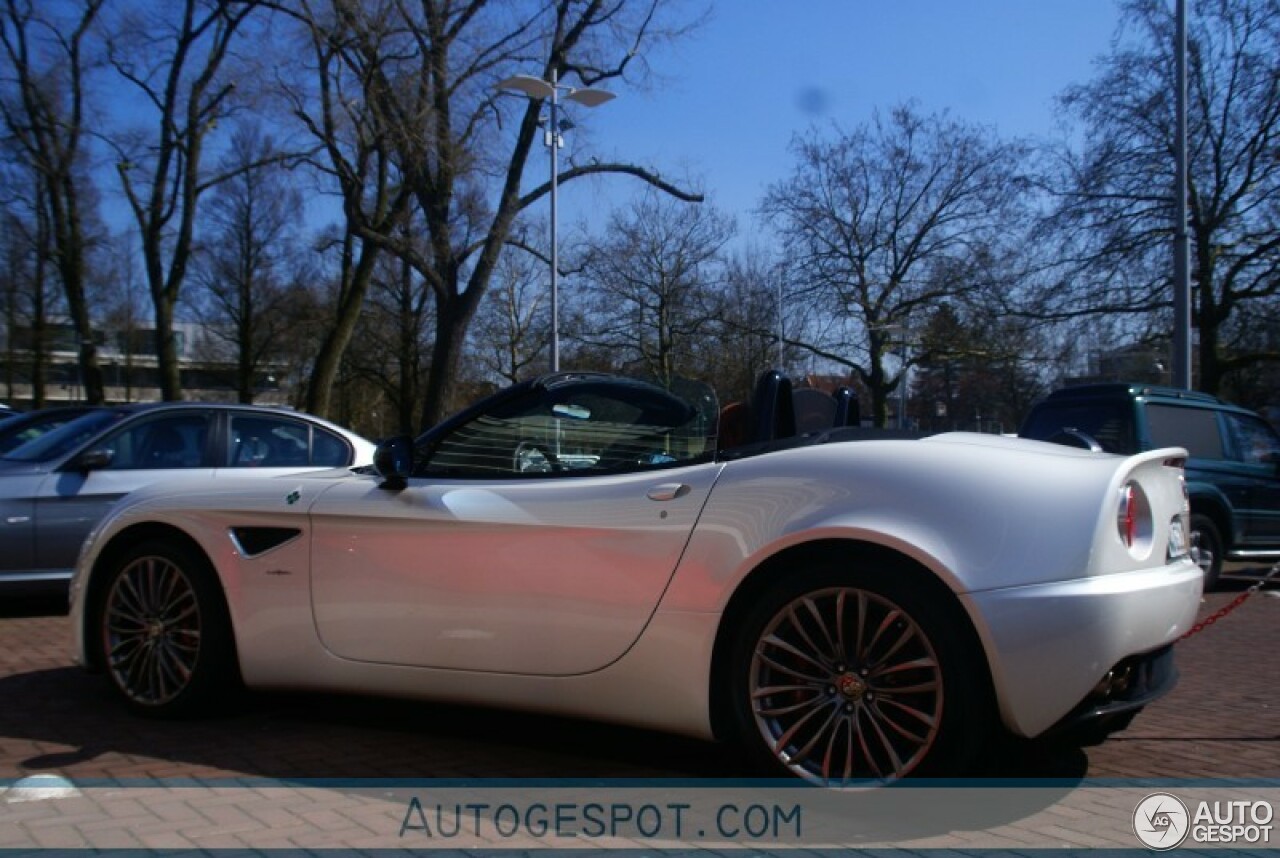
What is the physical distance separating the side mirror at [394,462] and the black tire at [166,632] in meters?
0.96

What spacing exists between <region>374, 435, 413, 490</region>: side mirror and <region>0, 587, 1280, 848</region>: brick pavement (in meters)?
1.01

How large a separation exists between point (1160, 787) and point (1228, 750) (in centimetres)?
75

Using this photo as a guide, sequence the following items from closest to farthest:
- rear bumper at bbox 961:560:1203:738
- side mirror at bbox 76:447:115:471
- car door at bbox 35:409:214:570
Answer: rear bumper at bbox 961:560:1203:738
car door at bbox 35:409:214:570
side mirror at bbox 76:447:115:471

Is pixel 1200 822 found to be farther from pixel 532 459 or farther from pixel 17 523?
pixel 17 523

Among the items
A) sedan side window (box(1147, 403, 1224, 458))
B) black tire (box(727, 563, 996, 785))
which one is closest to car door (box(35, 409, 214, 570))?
black tire (box(727, 563, 996, 785))

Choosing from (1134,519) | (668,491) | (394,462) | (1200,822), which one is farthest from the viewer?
(394,462)

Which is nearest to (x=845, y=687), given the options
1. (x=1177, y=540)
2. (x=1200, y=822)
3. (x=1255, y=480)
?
(x=1200, y=822)

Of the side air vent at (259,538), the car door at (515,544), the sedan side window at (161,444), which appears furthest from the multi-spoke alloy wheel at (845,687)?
the sedan side window at (161,444)

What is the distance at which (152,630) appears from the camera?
4.75m

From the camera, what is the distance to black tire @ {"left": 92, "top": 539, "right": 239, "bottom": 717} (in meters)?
4.61

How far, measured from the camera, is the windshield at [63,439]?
24.9 feet

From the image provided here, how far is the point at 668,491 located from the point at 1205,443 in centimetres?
876

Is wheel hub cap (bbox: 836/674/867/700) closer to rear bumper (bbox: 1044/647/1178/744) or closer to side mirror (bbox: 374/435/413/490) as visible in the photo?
rear bumper (bbox: 1044/647/1178/744)

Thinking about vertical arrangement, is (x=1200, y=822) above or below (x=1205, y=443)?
below
